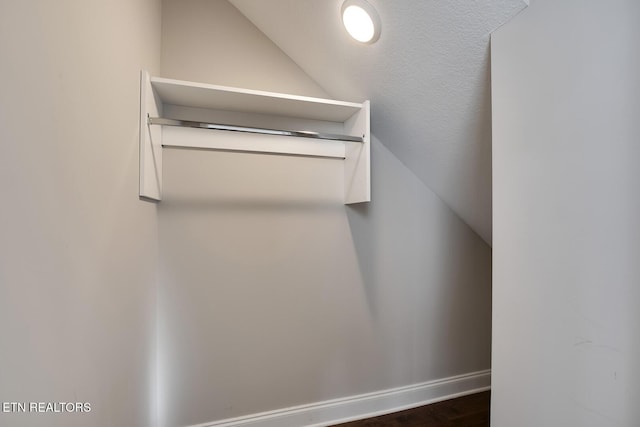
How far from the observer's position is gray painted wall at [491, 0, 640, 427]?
2.16 ft

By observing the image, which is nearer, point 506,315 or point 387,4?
point 506,315

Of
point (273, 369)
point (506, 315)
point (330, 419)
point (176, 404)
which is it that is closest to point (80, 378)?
point (176, 404)

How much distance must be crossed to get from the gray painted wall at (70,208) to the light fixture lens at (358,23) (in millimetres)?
837

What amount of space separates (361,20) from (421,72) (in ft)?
1.11

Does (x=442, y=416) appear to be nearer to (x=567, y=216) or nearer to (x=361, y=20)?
(x=567, y=216)

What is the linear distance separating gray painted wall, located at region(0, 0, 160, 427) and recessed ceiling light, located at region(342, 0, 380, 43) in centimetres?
83

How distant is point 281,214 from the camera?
1.69 meters

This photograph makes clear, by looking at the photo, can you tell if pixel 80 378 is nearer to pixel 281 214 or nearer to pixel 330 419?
pixel 281 214

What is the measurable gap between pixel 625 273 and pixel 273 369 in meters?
1.56

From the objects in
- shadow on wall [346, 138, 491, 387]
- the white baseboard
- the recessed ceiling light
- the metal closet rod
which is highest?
the recessed ceiling light

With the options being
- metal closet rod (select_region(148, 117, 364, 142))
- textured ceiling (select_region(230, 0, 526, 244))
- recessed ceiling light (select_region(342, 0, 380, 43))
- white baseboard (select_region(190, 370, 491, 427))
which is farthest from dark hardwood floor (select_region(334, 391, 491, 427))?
recessed ceiling light (select_region(342, 0, 380, 43))

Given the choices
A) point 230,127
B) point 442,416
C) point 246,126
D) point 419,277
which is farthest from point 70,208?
point 442,416

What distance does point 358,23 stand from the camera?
1276mm

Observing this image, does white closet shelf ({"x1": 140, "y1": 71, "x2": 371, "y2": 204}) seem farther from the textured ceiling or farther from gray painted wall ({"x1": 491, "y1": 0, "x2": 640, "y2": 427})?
gray painted wall ({"x1": 491, "y1": 0, "x2": 640, "y2": 427})
